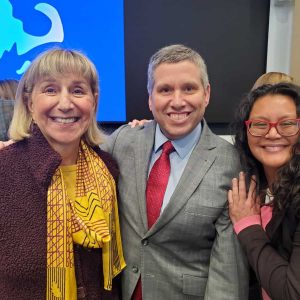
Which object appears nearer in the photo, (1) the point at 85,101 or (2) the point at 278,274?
(2) the point at 278,274

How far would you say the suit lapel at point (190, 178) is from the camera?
1349 millimetres

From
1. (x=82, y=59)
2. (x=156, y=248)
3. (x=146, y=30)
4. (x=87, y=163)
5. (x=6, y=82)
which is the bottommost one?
(x=156, y=248)

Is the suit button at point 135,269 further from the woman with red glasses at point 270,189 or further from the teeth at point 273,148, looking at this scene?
the teeth at point 273,148

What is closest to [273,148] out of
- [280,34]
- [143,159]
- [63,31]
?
[143,159]

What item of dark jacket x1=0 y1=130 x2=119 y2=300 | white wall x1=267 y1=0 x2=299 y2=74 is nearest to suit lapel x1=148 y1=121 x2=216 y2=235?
dark jacket x1=0 y1=130 x2=119 y2=300

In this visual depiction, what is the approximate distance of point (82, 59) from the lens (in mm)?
1302

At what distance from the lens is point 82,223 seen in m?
1.29

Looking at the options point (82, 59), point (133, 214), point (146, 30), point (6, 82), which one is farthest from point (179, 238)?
point (146, 30)

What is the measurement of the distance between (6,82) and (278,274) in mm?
2497

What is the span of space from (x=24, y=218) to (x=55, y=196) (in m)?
0.13

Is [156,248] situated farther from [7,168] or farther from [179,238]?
[7,168]

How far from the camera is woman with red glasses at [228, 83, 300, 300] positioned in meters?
1.14

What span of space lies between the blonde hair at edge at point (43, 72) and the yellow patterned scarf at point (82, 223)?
8.9 inches

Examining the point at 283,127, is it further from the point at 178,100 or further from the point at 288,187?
the point at 178,100
